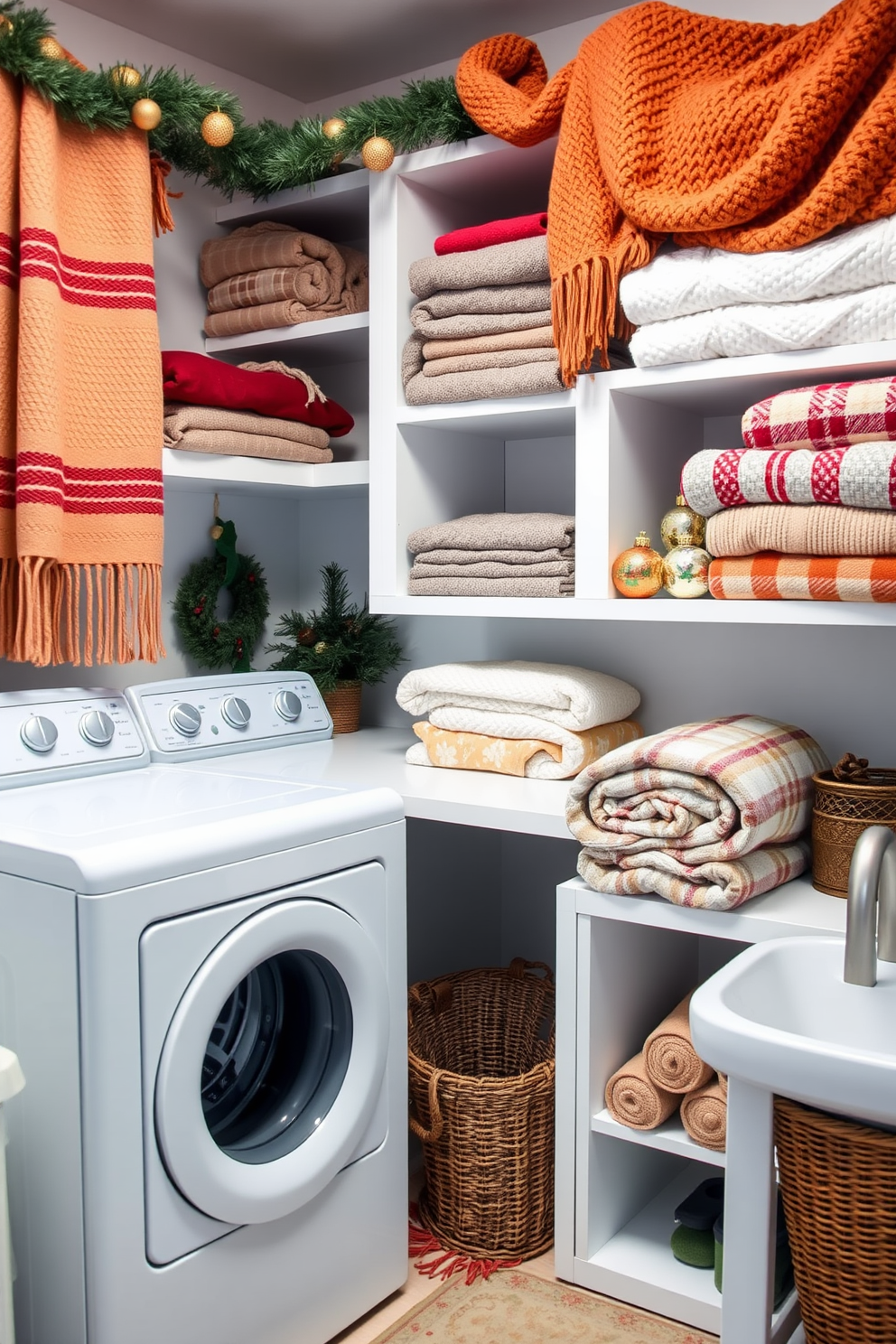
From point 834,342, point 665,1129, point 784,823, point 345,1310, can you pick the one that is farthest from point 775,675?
point 345,1310

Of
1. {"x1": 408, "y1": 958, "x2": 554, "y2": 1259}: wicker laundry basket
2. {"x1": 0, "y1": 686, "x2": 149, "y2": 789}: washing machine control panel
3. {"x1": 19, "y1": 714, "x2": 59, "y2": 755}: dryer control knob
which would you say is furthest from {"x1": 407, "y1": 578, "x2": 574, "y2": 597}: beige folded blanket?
{"x1": 408, "y1": 958, "x2": 554, "y2": 1259}: wicker laundry basket

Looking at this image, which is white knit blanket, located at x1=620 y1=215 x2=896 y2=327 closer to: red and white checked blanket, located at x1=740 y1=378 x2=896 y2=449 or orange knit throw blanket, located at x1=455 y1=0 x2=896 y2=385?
orange knit throw blanket, located at x1=455 y1=0 x2=896 y2=385

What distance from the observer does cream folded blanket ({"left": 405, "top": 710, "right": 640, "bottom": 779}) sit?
6.70 feet

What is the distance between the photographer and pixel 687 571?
179cm

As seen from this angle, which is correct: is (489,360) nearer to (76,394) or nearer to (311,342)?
(311,342)

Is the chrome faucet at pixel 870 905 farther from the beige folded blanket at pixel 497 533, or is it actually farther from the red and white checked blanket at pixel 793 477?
the beige folded blanket at pixel 497 533

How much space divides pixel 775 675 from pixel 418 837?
0.82 meters

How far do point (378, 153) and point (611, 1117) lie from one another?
1.67m

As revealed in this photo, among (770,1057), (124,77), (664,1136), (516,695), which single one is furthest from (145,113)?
(664,1136)

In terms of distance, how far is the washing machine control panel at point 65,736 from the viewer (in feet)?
5.87

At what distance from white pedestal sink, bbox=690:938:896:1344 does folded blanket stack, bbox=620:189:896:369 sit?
0.84 metres

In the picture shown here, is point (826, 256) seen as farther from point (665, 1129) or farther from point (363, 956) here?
point (665, 1129)

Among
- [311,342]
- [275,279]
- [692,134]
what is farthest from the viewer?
[311,342]

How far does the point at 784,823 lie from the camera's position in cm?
166
